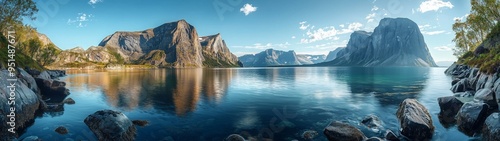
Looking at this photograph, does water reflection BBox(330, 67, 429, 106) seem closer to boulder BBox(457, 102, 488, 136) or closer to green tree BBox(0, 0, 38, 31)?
boulder BBox(457, 102, 488, 136)

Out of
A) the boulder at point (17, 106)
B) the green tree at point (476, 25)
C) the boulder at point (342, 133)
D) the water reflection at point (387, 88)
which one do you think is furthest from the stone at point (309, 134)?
the green tree at point (476, 25)

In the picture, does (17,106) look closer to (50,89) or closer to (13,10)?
(50,89)

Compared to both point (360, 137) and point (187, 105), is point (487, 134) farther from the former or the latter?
point (187, 105)

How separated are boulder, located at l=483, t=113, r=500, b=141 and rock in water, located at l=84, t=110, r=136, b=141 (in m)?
28.0

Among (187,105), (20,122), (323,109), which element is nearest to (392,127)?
(323,109)

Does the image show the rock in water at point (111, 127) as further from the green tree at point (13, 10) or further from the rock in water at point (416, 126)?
the green tree at point (13, 10)

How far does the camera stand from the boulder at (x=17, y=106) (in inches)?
785

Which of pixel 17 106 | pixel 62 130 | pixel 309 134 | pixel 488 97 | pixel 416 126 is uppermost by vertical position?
pixel 488 97

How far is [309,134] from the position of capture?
880 inches

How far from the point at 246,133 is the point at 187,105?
55.8 feet

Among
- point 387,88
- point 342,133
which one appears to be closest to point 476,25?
point 387,88

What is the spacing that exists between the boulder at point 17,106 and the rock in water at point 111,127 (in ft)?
18.5

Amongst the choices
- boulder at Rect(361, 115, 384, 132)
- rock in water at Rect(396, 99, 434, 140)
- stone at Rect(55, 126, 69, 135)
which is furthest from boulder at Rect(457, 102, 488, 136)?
stone at Rect(55, 126, 69, 135)

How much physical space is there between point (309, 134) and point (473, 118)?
14734 mm
